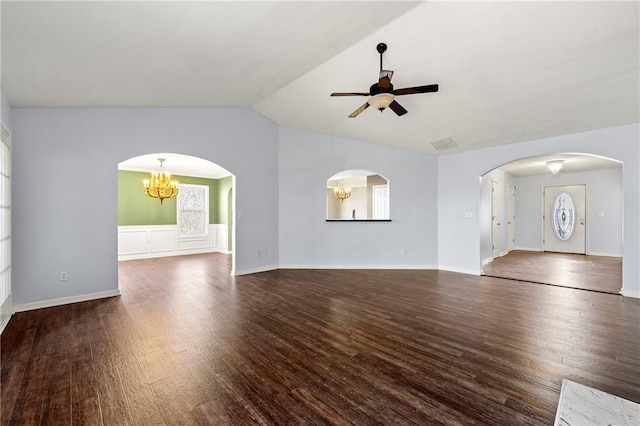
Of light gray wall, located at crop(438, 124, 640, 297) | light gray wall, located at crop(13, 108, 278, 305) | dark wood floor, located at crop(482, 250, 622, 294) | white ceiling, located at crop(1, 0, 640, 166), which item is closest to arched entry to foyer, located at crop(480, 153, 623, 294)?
dark wood floor, located at crop(482, 250, 622, 294)

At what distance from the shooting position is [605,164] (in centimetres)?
725

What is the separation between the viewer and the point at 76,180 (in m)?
3.89

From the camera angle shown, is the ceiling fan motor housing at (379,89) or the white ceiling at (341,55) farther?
the ceiling fan motor housing at (379,89)

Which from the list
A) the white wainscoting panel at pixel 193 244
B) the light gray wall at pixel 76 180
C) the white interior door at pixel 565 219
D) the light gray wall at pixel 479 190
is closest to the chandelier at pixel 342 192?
the light gray wall at pixel 479 190

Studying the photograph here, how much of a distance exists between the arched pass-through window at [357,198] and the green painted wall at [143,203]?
156 inches

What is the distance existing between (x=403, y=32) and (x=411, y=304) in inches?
127

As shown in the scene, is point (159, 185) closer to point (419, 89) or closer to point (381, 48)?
point (381, 48)

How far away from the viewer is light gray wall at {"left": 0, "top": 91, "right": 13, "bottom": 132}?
305cm

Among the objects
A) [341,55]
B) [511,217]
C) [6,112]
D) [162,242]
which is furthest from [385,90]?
[511,217]

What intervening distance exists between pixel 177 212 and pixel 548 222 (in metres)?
11.8

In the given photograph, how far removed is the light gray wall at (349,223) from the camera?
603 centimetres

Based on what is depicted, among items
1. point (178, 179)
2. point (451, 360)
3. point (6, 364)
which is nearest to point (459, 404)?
point (451, 360)

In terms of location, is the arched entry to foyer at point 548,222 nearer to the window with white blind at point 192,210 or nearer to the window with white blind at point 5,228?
the window with white blind at point 5,228

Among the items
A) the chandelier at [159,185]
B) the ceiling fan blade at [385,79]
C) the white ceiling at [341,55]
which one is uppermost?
the white ceiling at [341,55]
